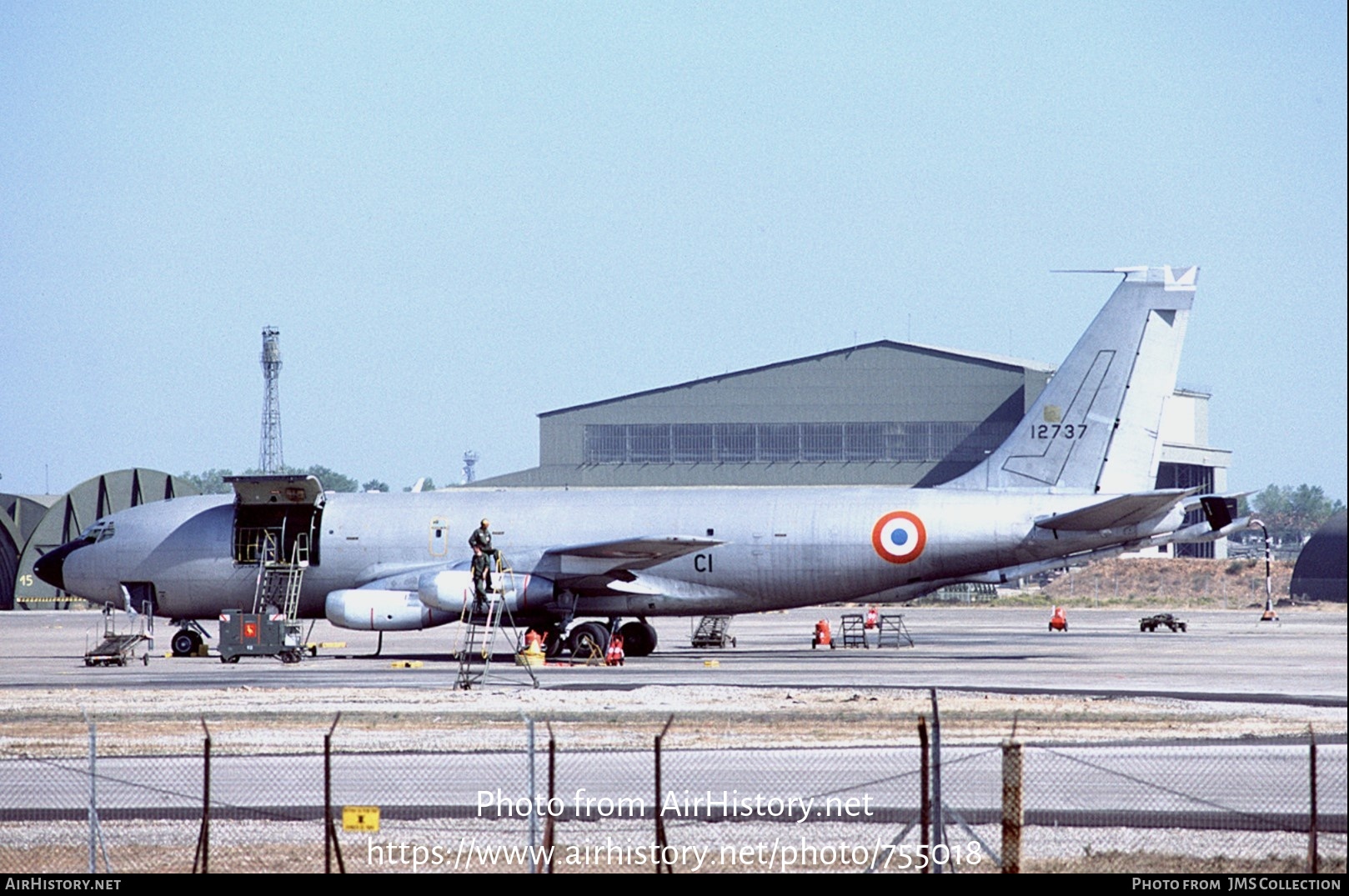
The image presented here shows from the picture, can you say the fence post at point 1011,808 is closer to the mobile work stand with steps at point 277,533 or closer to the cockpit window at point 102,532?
the mobile work stand with steps at point 277,533

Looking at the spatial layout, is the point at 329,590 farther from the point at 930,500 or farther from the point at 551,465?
the point at 551,465

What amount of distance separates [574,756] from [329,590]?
73.9 feet

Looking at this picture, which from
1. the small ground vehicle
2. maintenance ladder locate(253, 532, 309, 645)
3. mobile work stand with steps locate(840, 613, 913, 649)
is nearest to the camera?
maintenance ladder locate(253, 532, 309, 645)

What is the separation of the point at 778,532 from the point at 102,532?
1849 cm

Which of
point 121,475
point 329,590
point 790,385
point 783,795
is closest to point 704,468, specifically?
point 790,385

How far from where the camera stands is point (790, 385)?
317 ft

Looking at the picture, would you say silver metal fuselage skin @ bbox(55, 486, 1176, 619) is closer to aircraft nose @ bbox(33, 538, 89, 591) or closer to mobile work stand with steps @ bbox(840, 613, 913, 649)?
aircraft nose @ bbox(33, 538, 89, 591)

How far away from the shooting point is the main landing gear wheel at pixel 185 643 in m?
42.5

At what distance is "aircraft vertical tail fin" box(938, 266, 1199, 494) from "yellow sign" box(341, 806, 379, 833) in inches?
1067

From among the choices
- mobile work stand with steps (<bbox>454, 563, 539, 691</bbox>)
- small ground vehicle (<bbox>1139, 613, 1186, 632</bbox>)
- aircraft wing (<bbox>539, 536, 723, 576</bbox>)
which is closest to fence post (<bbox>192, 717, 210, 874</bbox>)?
mobile work stand with steps (<bbox>454, 563, 539, 691</bbox>)

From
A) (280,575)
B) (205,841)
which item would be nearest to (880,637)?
(280,575)

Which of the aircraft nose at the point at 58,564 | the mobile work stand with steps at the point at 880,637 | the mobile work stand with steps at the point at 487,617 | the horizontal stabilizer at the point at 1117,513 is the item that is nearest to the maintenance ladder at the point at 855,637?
the mobile work stand with steps at the point at 880,637

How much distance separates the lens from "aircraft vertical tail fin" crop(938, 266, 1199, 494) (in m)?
39.4
